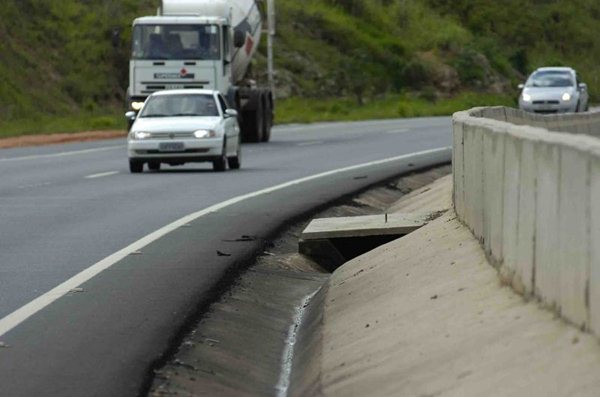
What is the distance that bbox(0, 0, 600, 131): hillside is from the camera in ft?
215

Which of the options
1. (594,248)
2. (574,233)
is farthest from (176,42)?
(594,248)

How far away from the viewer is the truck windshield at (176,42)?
1628 inches

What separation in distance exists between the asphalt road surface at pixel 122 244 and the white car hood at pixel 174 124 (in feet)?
2.79

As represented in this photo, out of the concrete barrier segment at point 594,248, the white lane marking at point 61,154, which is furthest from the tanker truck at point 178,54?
the concrete barrier segment at point 594,248

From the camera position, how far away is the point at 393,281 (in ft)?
41.5

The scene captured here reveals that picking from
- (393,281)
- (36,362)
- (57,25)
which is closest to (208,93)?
(393,281)

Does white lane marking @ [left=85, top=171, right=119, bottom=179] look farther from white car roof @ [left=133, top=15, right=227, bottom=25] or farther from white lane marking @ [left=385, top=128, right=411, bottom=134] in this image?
white lane marking @ [left=385, top=128, right=411, bottom=134]

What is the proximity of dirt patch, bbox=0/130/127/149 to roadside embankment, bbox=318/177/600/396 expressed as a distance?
106 feet

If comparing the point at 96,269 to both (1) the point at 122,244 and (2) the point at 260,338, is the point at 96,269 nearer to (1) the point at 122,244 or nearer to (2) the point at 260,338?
(1) the point at 122,244

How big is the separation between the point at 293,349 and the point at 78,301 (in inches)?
67.5

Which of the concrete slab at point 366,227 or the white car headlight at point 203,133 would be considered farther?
the white car headlight at point 203,133

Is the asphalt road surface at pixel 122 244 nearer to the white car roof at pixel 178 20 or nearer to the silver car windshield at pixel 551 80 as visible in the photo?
the white car roof at pixel 178 20

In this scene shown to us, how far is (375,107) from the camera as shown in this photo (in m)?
78.4

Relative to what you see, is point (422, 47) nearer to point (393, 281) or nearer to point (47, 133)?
point (47, 133)
